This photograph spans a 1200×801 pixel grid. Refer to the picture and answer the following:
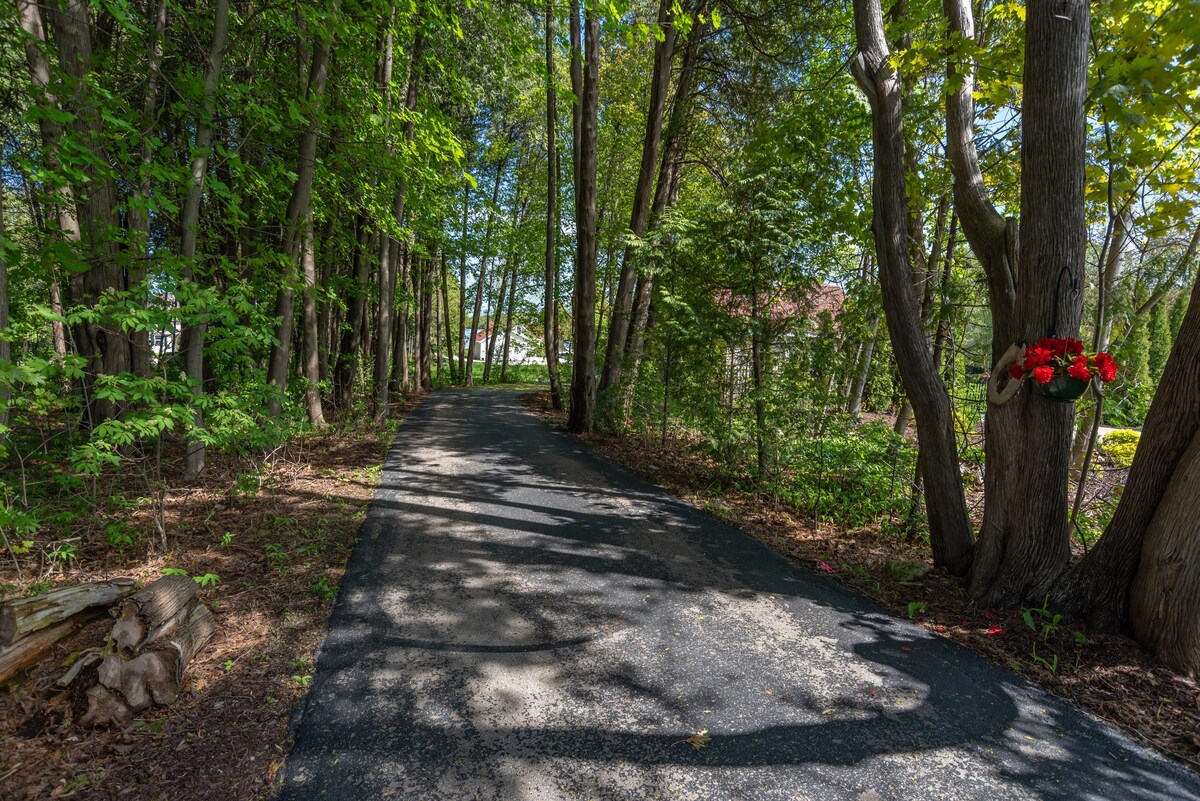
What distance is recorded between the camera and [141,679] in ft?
7.30

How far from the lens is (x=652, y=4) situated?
11.7 meters

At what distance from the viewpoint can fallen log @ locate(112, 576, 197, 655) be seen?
2.31 meters

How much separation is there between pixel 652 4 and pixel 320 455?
40.2 feet

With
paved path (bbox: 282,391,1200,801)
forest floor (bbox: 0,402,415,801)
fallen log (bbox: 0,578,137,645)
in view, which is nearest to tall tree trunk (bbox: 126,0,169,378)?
forest floor (bbox: 0,402,415,801)

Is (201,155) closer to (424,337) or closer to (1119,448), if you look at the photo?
(1119,448)

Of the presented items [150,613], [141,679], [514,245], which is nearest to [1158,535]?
[141,679]

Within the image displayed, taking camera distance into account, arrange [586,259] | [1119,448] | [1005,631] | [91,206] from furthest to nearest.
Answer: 1. [586,259]
2. [1119,448]
3. [91,206]
4. [1005,631]

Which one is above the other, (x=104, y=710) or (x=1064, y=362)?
(x=1064, y=362)

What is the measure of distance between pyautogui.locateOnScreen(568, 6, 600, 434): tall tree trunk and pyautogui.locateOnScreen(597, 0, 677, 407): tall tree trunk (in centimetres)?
38

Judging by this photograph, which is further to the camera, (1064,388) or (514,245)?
(514,245)

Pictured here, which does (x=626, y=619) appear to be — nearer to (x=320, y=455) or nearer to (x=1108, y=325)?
(x=1108, y=325)

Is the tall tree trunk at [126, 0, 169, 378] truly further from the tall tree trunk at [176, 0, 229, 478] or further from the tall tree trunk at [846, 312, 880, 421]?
the tall tree trunk at [846, 312, 880, 421]

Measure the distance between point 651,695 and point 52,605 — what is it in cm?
285

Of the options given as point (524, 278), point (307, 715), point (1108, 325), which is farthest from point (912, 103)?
point (524, 278)
